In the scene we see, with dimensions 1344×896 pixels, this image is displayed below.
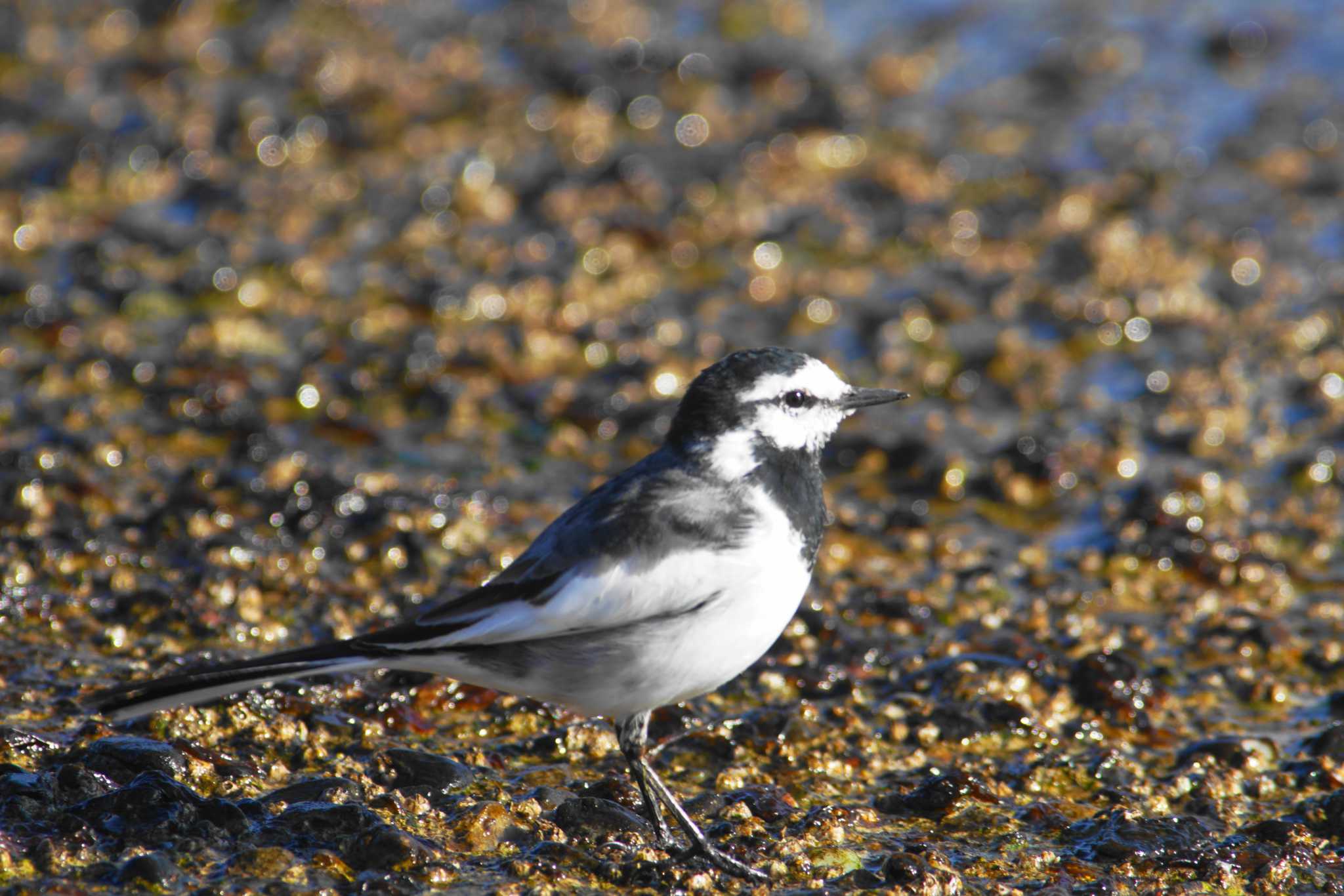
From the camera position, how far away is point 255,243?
9375mm

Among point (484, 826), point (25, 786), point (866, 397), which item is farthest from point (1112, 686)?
point (25, 786)

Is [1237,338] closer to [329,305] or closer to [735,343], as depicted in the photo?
[735,343]

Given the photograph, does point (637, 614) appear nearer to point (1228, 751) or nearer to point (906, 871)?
point (906, 871)

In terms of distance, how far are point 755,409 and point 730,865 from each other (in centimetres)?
153

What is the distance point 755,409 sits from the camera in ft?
17.4

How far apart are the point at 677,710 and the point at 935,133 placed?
21.9 feet

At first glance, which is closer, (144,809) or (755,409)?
(144,809)

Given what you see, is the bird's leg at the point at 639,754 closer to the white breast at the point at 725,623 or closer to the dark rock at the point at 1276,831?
the white breast at the point at 725,623

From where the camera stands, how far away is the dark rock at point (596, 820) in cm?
501

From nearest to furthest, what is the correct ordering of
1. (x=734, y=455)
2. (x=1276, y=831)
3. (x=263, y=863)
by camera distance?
(x=263, y=863) < (x=1276, y=831) < (x=734, y=455)

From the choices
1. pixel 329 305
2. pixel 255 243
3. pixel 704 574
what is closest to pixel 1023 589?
pixel 704 574

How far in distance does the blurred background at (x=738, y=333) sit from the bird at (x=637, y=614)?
1.95 feet

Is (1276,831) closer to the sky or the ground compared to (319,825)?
closer to the ground

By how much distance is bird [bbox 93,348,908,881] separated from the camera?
4.84m
